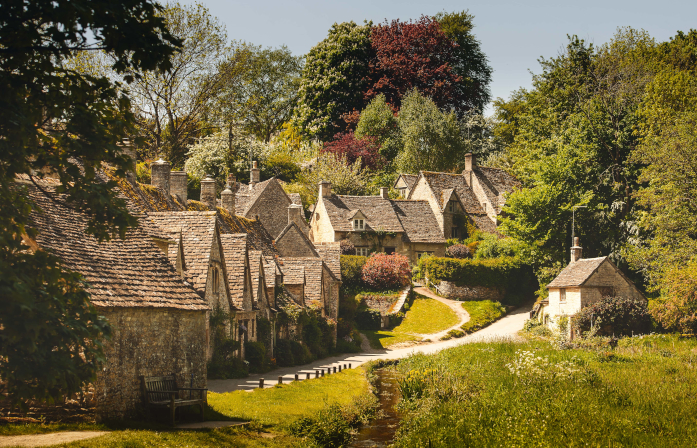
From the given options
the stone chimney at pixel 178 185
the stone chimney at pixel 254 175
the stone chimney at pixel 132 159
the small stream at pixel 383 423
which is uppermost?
the stone chimney at pixel 254 175

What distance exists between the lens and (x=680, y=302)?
39.2 meters

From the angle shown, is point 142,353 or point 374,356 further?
point 374,356

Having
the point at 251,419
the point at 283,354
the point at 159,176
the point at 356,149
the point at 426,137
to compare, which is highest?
the point at 426,137

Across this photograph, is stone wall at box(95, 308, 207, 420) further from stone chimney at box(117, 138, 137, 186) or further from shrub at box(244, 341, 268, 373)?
shrub at box(244, 341, 268, 373)

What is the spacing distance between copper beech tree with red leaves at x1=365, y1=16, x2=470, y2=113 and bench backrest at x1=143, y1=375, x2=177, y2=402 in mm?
62865

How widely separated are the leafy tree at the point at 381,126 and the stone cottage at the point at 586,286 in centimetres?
3269

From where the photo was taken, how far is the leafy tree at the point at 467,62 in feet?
273

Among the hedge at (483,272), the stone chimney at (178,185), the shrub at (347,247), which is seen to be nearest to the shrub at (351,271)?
the shrub at (347,247)

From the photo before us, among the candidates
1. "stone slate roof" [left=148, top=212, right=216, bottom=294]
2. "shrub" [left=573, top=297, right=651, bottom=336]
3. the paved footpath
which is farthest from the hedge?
"stone slate roof" [left=148, top=212, right=216, bottom=294]

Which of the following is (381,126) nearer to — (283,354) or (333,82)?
(333,82)

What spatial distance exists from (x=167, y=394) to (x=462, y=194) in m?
52.8

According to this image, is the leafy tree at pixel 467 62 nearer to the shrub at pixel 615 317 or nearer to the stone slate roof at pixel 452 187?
the stone slate roof at pixel 452 187

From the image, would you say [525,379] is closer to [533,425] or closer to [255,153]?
[533,425]

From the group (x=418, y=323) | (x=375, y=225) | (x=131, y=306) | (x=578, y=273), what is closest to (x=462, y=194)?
(x=375, y=225)
